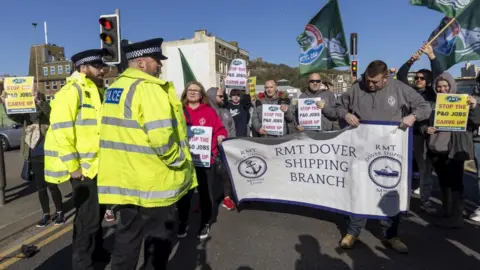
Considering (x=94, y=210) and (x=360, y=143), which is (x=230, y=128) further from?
(x=94, y=210)

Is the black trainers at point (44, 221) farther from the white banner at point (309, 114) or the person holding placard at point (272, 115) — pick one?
the white banner at point (309, 114)

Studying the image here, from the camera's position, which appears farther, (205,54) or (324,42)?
(205,54)

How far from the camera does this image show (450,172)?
477 cm

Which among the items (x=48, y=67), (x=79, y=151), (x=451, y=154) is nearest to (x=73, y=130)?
(x=79, y=151)

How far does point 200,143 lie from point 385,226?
2.45 m

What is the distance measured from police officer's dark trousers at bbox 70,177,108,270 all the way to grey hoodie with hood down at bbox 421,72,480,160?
175 inches

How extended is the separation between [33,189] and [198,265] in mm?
4899

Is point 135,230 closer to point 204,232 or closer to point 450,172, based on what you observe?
point 204,232

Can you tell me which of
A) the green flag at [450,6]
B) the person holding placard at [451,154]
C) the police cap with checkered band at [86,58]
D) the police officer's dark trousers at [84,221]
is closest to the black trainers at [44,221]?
the police officer's dark trousers at [84,221]

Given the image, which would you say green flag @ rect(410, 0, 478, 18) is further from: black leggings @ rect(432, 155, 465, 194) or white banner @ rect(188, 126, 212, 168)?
white banner @ rect(188, 126, 212, 168)

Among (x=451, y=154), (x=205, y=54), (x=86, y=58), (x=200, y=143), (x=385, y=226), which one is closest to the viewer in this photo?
(x=86, y=58)

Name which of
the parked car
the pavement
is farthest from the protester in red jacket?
the parked car

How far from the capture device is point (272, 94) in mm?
6199

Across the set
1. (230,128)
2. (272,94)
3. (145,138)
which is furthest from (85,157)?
(272,94)
